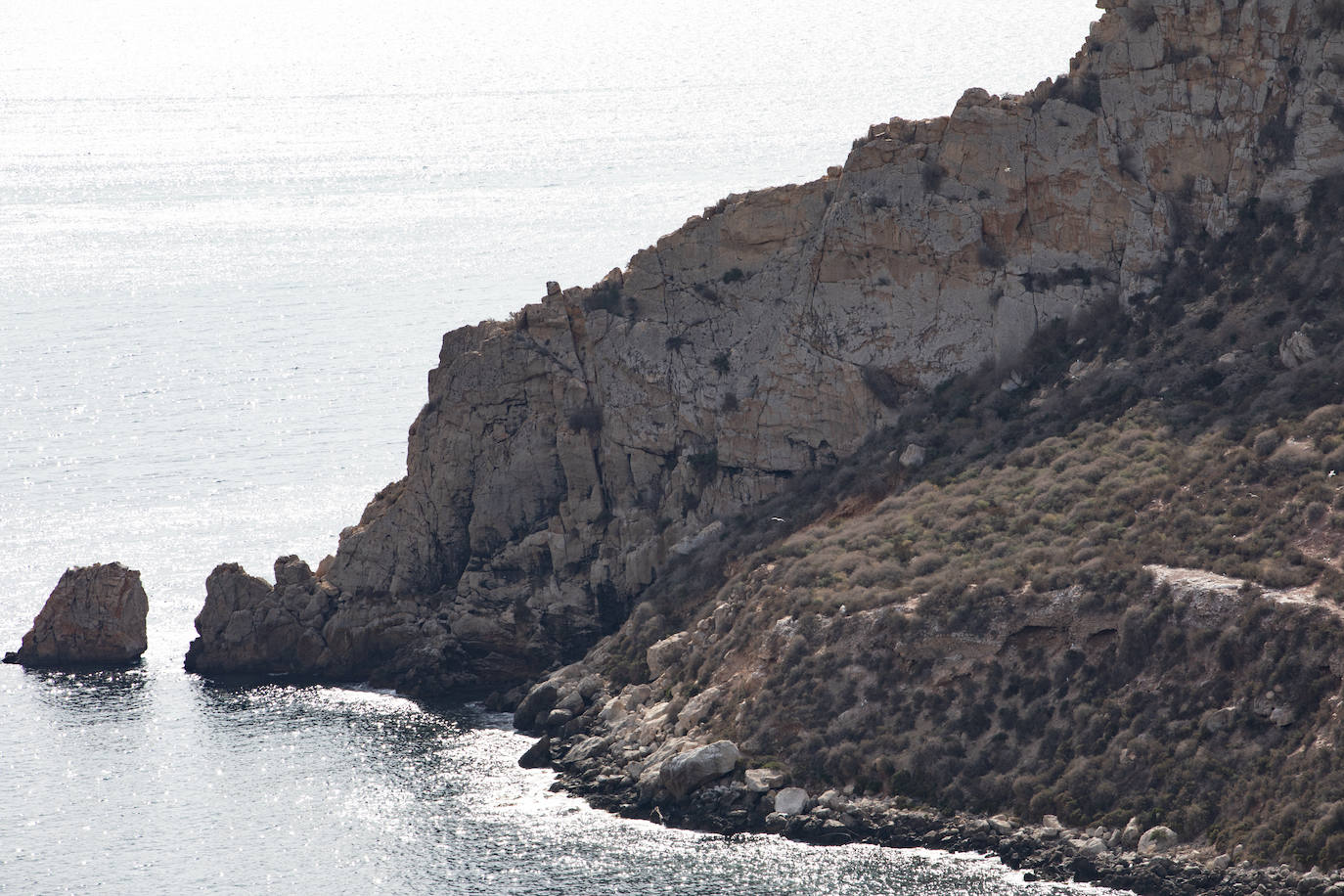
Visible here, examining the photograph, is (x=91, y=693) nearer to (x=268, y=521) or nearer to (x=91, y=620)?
(x=91, y=620)

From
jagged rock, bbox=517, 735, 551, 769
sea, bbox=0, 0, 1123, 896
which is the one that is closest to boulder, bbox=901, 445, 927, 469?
jagged rock, bbox=517, 735, 551, 769

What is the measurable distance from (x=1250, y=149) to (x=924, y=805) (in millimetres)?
28373

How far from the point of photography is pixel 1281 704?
221 ft

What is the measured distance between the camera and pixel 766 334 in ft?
297

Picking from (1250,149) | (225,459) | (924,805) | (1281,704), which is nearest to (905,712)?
(924,805)

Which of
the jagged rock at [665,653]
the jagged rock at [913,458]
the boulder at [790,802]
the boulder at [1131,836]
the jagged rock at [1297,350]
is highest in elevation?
the jagged rock at [1297,350]

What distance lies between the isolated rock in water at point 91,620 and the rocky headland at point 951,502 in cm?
382

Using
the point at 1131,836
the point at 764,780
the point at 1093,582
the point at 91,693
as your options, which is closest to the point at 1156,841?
the point at 1131,836

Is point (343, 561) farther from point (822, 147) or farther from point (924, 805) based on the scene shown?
point (822, 147)

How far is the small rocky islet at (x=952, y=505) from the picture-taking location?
69.9 meters

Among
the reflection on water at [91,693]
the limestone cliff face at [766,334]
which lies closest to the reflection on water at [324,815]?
the reflection on water at [91,693]

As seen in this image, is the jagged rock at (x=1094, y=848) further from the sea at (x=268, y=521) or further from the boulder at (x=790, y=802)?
the boulder at (x=790, y=802)

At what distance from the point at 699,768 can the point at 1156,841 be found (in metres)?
15.6

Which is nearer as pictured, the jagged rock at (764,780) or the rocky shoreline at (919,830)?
the rocky shoreline at (919,830)
